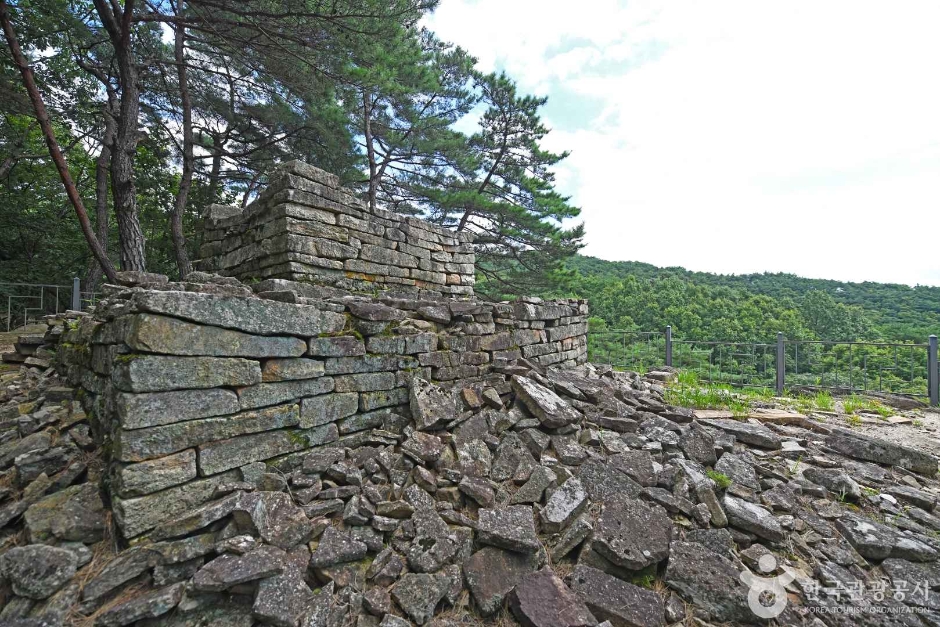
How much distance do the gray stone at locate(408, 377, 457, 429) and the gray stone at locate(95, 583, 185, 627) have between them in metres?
1.65

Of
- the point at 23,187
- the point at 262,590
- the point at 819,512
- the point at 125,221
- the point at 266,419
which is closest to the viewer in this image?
the point at 262,590

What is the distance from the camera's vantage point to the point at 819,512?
2.83 metres

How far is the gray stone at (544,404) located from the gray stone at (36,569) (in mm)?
2952

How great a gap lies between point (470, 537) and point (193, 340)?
75.8 inches

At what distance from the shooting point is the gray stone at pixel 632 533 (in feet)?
7.35

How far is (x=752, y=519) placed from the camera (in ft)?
8.34

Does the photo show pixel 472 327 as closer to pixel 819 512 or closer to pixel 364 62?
pixel 819 512

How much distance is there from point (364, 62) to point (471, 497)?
7.65 metres

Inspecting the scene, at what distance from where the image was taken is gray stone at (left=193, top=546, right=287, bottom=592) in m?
1.77

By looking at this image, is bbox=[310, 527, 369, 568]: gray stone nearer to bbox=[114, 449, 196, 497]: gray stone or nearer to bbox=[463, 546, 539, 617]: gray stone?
bbox=[463, 546, 539, 617]: gray stone

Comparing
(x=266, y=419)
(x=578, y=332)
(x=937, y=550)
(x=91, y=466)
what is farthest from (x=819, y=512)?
(x=91, y=466)

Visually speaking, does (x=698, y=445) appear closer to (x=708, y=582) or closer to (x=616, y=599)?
(x=708, y=582)

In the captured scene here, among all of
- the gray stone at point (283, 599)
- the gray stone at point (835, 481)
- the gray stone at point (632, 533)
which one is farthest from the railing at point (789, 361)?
the gray stone at point (283, 599)

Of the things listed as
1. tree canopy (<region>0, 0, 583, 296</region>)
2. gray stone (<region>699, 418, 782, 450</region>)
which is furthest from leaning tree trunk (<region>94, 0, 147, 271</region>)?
gray stone (<region>699, 418, 782, 450</region>)
